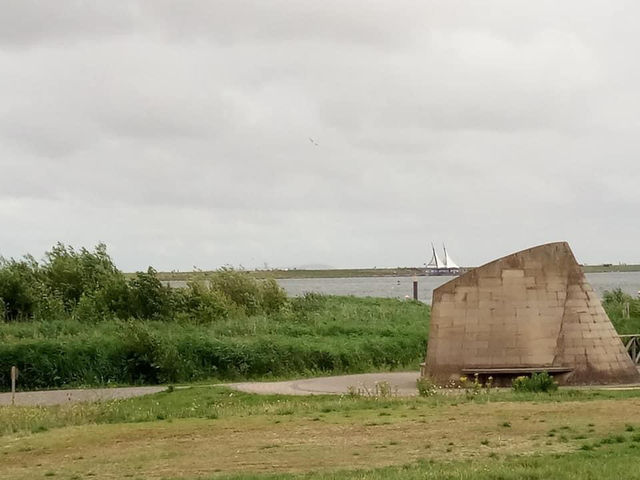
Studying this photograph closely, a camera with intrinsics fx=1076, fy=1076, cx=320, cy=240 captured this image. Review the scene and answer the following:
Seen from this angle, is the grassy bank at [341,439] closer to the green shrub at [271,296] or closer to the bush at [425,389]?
the bush at [425,389]

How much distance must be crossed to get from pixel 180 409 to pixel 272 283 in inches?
953

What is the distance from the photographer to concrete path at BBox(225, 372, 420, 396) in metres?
24.4

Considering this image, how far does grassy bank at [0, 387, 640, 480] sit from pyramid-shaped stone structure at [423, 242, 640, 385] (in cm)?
339

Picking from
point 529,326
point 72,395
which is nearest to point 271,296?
point 72,395

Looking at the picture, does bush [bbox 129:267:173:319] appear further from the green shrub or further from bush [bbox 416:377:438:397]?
bush [bbox 416:377:438:397]

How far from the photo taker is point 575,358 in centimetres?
2433

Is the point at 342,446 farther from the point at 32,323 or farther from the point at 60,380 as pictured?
the point at 32,323

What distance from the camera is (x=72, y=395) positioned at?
26.2 meters

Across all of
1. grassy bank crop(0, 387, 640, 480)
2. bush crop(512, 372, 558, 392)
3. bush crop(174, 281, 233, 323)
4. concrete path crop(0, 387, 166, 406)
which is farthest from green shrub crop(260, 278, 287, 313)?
grassy bank crop(0, 387, 640, 480)

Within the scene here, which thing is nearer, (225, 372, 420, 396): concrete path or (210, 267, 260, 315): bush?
(225, 372, 420, 396): concrete path

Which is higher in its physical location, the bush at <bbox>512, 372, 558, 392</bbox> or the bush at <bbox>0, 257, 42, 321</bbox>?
the bush at <bbox>0, 257, 42, 321</bbox>

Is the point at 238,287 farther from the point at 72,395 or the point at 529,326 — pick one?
the point at 529,326

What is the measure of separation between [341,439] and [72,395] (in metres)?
12.9

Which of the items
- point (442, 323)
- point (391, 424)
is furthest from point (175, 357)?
point (391, 424)
